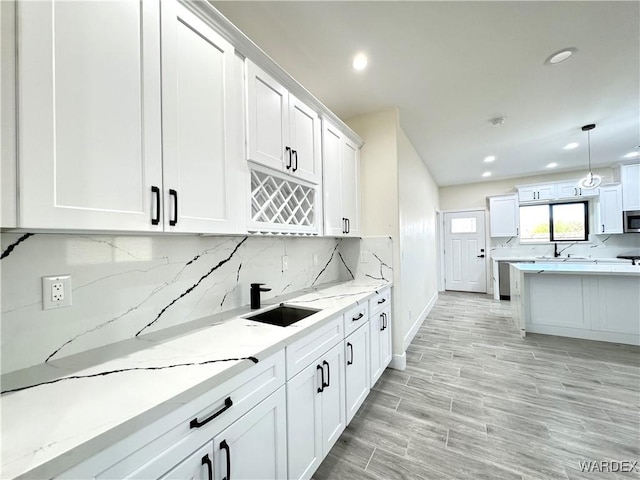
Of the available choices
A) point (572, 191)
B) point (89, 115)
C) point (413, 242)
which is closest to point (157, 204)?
point (89, 115)

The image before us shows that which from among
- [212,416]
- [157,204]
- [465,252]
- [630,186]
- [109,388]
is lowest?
[212,416]

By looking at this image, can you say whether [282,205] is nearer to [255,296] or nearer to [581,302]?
[255,296]

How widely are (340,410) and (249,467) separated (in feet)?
2.77

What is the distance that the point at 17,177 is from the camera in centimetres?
72

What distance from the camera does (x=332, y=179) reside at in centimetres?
242

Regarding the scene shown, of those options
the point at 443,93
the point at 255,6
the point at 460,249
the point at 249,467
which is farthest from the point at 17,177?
the point at 460,249

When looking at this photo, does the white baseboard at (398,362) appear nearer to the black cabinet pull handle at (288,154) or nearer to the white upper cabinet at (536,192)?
the black cabinet pull handle at (288,154)

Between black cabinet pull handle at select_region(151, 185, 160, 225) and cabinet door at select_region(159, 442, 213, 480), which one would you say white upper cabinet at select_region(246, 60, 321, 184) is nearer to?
black cabinet pull handle at select_region(151, 185, 160, 225)

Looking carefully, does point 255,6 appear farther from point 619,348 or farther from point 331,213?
point 619,348

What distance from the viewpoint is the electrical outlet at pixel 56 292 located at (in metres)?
0.97

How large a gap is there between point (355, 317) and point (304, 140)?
1.42 metres

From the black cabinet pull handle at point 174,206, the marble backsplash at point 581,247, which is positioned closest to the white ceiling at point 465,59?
the black cabinet pull handle at point 174,206

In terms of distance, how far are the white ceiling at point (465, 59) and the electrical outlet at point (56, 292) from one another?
1.75 meters

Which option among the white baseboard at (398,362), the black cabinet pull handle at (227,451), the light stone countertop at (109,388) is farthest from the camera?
the white baseboard at (398,362)
